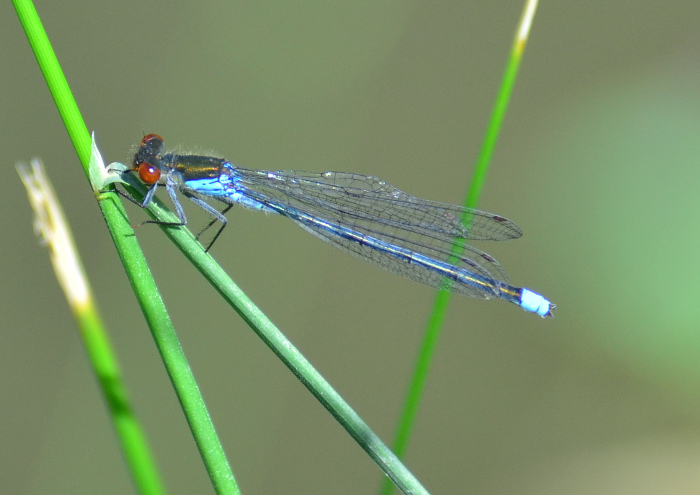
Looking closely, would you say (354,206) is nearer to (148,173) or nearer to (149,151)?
(149,151)

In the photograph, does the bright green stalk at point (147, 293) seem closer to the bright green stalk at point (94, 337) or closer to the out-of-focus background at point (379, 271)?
the bright green stalk at point (94, 337)

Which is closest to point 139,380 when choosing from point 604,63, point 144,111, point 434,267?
point 144,111

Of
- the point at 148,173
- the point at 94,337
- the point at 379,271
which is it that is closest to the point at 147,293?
the point at 94,337

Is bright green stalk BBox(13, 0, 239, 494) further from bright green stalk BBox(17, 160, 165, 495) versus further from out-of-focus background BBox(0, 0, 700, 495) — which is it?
out-of-focus background BBox(0, 0, 700, 495)

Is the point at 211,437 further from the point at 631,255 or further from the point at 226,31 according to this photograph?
the point at 226,31

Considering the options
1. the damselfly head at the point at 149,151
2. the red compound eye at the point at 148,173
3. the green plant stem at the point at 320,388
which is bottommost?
the green plant stem at the point at 320,388

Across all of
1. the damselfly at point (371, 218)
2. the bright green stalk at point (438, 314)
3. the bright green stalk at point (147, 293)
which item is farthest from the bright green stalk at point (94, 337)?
the damselfly at point (371, 218)
